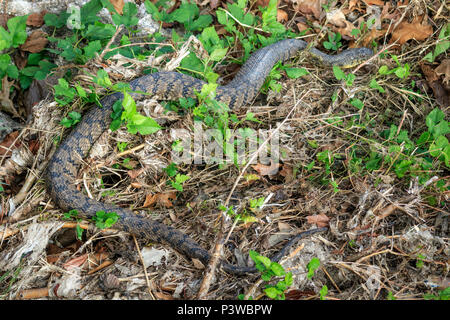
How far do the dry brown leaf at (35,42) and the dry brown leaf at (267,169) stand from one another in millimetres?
3501

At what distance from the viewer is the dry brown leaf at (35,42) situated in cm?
510

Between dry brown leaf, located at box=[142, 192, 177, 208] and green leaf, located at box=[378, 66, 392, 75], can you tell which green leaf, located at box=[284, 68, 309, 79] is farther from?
dry brown leaf, located at box=[142, 192, 177, 208]

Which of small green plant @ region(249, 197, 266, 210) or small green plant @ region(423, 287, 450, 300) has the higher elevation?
small green plant @ region(249, 197, 266, 210)

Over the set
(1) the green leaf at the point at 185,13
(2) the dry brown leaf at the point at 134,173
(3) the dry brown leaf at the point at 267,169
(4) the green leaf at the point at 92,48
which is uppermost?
(1) the green leaf at the point at 185,13

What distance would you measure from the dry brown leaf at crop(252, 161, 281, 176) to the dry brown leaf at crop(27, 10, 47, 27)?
3725 mm

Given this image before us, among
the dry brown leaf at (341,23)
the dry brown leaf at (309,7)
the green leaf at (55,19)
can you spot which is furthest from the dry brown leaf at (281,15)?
the green leaf at (55,19)

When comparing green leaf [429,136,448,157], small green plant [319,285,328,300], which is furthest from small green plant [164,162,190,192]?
green leaf [429,136,448,157]

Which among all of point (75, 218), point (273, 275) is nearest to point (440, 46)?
point (273, 275)

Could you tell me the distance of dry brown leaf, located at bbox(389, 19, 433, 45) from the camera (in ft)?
16.9

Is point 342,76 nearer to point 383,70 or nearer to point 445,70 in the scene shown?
point 383,70

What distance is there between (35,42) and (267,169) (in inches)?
146

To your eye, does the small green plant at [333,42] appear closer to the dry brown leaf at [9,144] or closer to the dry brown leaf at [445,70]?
the dry brown leaf at [445,70]

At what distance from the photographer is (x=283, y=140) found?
4270mm

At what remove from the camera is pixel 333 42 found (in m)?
5.47
